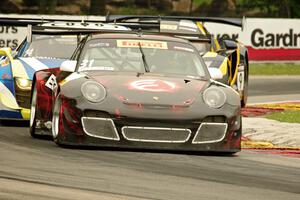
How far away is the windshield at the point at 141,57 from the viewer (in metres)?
11.8

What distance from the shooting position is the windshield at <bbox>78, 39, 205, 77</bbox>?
38.8ft

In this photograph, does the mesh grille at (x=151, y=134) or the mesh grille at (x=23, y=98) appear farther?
the mesh grille at (x=23, y=98)

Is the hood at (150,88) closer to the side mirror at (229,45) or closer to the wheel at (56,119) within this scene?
the wheel at (56,119)

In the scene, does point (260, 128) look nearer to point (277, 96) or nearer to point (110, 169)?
point (110, 169)

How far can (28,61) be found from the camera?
14.4 meters

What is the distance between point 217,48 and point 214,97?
22.9ft

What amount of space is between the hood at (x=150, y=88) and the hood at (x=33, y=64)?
101 inches

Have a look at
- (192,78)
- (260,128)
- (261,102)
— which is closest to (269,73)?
(261,102)

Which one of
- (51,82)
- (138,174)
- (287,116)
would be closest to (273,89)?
(287,116)

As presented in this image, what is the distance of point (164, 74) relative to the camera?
1169 centimetres

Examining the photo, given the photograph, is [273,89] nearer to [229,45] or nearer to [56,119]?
[229,45]

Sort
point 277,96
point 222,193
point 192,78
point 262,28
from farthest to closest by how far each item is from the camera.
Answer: point 262,28 → point 277,96 → point 192,78 → point 222,193

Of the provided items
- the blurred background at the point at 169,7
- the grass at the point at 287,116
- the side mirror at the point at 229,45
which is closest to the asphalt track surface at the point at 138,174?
the grass at the point at 287,116

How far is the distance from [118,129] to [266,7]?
38.2m
